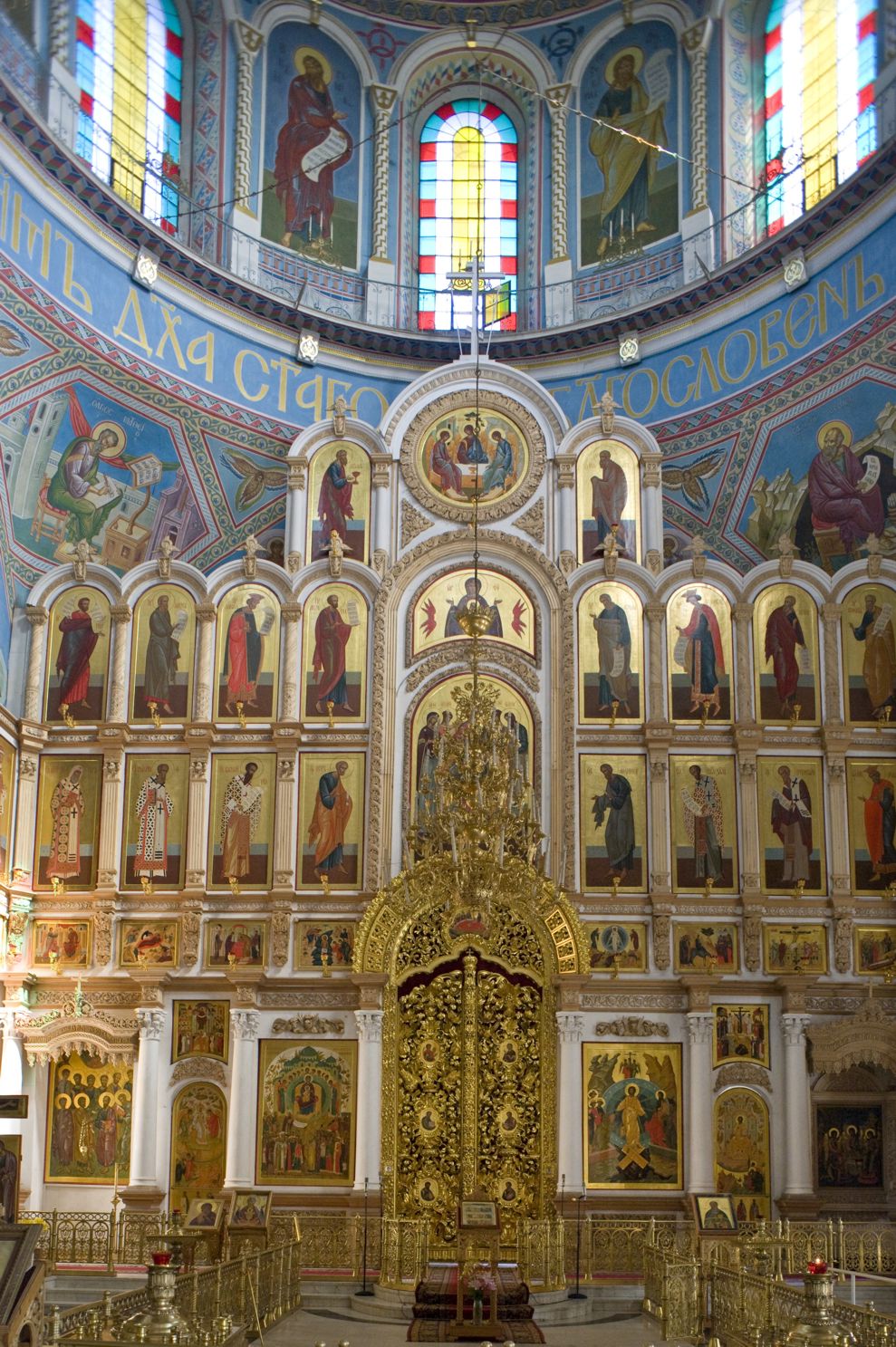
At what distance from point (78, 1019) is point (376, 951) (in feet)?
11.7

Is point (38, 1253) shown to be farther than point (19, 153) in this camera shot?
No

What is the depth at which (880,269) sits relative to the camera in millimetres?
Answer: 21234

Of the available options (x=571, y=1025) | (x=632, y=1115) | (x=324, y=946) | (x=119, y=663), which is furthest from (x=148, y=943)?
(x=632, y=1115)

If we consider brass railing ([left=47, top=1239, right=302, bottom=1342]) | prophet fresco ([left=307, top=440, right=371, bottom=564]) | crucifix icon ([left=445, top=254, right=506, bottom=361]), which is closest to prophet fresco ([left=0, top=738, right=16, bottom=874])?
prophet fresco ([left=307, top=440, right=371, bottom=564])

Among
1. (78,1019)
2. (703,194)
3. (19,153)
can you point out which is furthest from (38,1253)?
(703,194)

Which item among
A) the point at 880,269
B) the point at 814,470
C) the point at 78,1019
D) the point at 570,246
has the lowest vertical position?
the point at 78,1019

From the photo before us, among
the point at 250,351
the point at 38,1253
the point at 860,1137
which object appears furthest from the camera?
the point at 250,351

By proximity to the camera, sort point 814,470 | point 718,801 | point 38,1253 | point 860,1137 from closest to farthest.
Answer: point 38,1253 → point 860,1137 → point 718,801 → point 814,470

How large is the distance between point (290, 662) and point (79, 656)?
2704 millimetres

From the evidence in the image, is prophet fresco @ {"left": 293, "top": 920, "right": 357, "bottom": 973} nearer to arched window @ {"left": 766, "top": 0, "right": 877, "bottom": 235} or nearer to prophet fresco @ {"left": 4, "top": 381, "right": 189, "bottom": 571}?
prophet fresco @ {"left": 4, "top": 381, "right": 189, "bottom": 571}

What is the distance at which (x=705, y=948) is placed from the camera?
20266 mm

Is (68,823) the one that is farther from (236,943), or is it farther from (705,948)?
(705,948)

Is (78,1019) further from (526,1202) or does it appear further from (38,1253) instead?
(38,1253)

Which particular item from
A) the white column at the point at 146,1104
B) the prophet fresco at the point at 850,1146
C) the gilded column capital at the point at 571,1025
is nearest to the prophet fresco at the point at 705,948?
the gilded column capital at the point at 571,1025
